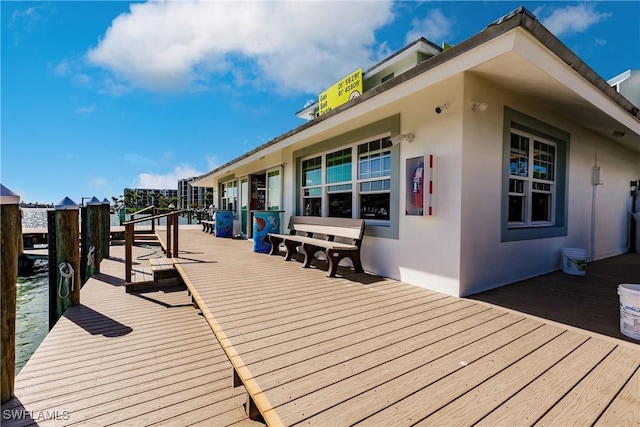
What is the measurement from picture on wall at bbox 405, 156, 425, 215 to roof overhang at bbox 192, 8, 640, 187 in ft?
3.07

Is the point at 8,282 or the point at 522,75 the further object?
the point at 522,75

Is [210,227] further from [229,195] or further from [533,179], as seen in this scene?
[533,179]

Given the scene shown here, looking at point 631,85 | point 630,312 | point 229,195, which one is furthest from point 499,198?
point 229,195

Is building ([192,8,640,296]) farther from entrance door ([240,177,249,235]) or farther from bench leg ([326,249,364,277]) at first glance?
entrance door ([240,177,249,235])

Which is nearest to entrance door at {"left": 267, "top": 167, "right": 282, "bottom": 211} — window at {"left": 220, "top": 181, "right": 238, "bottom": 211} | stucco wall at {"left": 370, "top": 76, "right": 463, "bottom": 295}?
window at {"left": 220, "top": 181, "right": 238, "bottom": 211}

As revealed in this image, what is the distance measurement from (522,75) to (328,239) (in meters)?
3.94

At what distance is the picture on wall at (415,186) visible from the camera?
3.83m

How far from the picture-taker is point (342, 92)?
1124 centimetres

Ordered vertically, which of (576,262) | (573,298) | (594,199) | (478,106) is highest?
(478,106)

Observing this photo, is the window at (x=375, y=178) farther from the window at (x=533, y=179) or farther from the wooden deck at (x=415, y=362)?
the wooden deck at (x=415, y=362)

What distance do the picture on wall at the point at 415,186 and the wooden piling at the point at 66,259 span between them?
5.12m

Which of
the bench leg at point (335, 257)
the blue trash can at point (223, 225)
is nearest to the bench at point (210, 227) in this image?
the blue trash can at point (223, 225)

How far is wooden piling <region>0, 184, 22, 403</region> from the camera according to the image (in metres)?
2.03

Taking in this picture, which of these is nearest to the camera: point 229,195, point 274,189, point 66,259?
point 66,259
